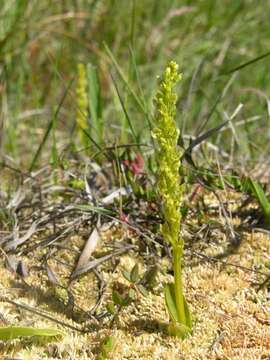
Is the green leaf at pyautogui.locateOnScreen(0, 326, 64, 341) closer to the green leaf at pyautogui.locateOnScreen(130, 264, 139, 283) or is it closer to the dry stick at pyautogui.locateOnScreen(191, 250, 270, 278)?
the green leaf at pyautogui.locateOnScreen(130, 264, 139, 283)

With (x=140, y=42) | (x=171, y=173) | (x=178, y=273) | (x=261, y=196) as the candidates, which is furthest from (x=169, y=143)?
(x=140, y=42)

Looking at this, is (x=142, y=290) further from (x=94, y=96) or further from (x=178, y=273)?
(x=94, y=96)

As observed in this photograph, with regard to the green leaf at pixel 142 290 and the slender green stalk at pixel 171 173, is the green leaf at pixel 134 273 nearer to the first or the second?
the green leaf at pixel 142 290

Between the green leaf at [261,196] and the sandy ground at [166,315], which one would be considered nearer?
the sandy ground at [166,315]

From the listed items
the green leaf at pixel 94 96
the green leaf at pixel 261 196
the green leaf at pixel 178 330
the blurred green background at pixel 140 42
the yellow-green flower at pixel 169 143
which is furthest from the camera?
the blurred green background at pixel 140 42

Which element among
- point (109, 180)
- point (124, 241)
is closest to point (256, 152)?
point (109, 180)

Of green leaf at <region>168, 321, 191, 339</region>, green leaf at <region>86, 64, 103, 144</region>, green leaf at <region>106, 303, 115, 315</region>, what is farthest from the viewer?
green leaf at <region>86, 64, 103, 144</region>

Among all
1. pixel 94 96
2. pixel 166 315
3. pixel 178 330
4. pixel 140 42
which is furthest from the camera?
pixel 140 42

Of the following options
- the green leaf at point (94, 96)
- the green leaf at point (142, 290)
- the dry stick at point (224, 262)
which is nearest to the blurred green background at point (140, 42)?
the green leaf at point (94, 96)

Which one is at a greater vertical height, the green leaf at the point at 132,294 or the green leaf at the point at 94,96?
the green leaf at the point at 94,96

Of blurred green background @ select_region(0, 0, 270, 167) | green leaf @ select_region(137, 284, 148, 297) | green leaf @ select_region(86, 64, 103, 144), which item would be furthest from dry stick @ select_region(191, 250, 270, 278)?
blurred green background @ select_region(0, 0, 270, 167)

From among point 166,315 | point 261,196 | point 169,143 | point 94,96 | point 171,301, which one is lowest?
point 166,315
